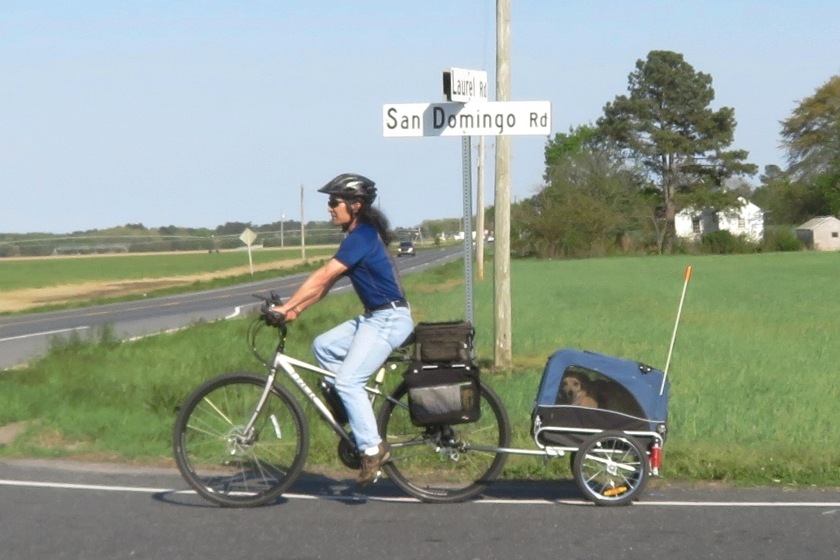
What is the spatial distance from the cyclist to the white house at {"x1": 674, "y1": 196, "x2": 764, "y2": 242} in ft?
358

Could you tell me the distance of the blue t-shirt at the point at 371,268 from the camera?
8.18 m

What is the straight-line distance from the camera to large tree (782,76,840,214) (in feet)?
440

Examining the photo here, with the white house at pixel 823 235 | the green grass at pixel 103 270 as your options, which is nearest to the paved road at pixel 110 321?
the green grass at pixel 103 270

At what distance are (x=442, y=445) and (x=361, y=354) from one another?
0.77 m

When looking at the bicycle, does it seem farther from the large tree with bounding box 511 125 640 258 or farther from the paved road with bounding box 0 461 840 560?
the large tree with bounding box 511 125 640 258

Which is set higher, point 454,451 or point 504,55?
point 504,55

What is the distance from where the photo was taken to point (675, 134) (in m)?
112

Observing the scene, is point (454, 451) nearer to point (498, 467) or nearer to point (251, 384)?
point (498, 467)

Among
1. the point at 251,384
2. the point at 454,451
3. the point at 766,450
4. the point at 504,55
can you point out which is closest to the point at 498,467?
the point at 454,451

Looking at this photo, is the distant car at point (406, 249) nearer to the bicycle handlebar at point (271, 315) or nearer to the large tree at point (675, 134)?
the large tree at point (675, 134)

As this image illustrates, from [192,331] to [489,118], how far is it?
12.8 m

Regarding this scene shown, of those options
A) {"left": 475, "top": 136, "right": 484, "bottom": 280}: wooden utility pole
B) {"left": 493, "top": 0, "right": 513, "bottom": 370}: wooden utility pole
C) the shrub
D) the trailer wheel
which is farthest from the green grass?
the trailer wheel

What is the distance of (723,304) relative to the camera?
33812 millimetres

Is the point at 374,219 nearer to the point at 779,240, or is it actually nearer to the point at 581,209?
the point at 581,209
